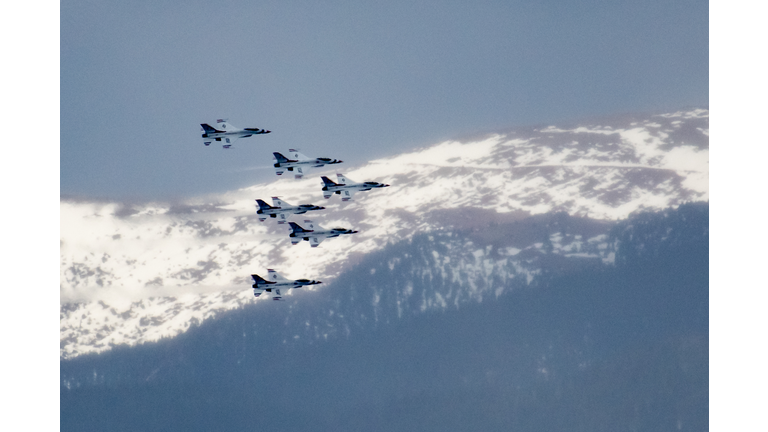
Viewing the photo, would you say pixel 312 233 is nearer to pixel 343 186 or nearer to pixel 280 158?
pixel 343 186

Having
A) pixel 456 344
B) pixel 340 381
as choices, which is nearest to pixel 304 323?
pixel 340 381

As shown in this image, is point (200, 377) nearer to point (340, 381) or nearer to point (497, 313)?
A: point (340, 381)

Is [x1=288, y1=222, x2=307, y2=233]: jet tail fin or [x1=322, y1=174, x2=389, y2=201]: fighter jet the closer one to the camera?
[x1=322, y1=174, x2=389, y2=201]: fighter jet

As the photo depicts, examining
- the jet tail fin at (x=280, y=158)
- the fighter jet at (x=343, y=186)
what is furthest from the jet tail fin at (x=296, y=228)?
the jet tail fin at (x=280, y=158)

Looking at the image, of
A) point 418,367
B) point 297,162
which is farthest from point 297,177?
point 418,367

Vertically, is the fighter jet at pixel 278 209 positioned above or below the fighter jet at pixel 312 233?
above

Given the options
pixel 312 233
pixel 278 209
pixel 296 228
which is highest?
pixel 278 209

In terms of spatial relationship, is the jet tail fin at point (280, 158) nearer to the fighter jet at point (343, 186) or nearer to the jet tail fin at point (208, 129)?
the fighter jet at point (343, 186)

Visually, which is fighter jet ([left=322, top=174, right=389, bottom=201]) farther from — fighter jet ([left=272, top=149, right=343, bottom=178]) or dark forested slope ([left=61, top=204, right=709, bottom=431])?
dark forested slope ([left=61, top=204, right=709, bottom=431])

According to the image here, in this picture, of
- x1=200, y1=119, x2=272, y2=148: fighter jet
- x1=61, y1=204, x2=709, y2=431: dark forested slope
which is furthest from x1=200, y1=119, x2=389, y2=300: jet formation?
x1=61, y1=204, x2=709, y2=431: dark forested slope
